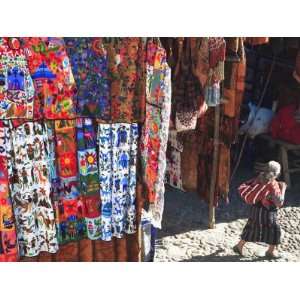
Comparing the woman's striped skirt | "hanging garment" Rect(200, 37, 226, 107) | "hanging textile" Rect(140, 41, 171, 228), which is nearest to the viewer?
"hanging textile" Rect(140, 41, 171, 228)

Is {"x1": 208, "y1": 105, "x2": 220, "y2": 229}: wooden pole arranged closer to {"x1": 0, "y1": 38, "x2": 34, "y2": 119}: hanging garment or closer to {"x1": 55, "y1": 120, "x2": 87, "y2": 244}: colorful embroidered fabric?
{"x1": 55, "y1": 120, "x2": 87, "y2": 244}: colorful embroidered fabric

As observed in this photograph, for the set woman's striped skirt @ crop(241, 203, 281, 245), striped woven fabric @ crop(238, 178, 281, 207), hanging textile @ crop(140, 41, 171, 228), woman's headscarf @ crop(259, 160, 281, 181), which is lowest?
woman's striped skirt @ crop(241, 203, 281, 245)

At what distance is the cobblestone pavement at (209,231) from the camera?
4.27m

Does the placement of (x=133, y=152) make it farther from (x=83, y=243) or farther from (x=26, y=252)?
(x=26, y=252)

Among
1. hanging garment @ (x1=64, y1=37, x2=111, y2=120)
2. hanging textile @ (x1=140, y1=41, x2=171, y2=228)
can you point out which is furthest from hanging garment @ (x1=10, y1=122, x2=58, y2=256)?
hanging textile @ (x1=140, y1=41, x2=171, y2=228)

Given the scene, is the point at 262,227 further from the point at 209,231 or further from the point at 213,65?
the point at 213,65

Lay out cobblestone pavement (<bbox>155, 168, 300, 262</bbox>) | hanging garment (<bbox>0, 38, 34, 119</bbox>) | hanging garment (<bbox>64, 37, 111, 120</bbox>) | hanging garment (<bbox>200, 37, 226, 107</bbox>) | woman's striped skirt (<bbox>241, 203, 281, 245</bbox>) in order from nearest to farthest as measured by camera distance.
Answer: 1. hanging garment (<bbox>0, 38, 34, 119</bbox>)
2. hanging garment (<bbox>64, 37, 111, 120</bbox>)
3. hanging garment (<bbox>200, 37, 226, 107</bbox>)
4. woman's striped skirt (<bbox>241, 203, 281, 245</bbox>)
5. cobblestone pavement (<bbox>155, 168, 300, 262</bbox>)

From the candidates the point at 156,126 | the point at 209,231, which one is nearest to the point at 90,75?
the point at 156,126

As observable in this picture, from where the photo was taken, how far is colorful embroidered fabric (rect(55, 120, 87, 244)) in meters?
2.96

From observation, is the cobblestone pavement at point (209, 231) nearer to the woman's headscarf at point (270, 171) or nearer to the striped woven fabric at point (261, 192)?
the striped woven fabric at point (261, 192)

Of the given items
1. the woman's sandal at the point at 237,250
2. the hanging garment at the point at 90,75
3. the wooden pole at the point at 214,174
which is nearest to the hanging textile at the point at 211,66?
the wooden pole at the point at 214,174

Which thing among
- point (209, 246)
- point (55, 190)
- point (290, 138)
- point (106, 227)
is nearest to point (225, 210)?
point (209, 246)

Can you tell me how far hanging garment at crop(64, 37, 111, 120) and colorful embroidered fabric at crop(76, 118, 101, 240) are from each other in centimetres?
11
